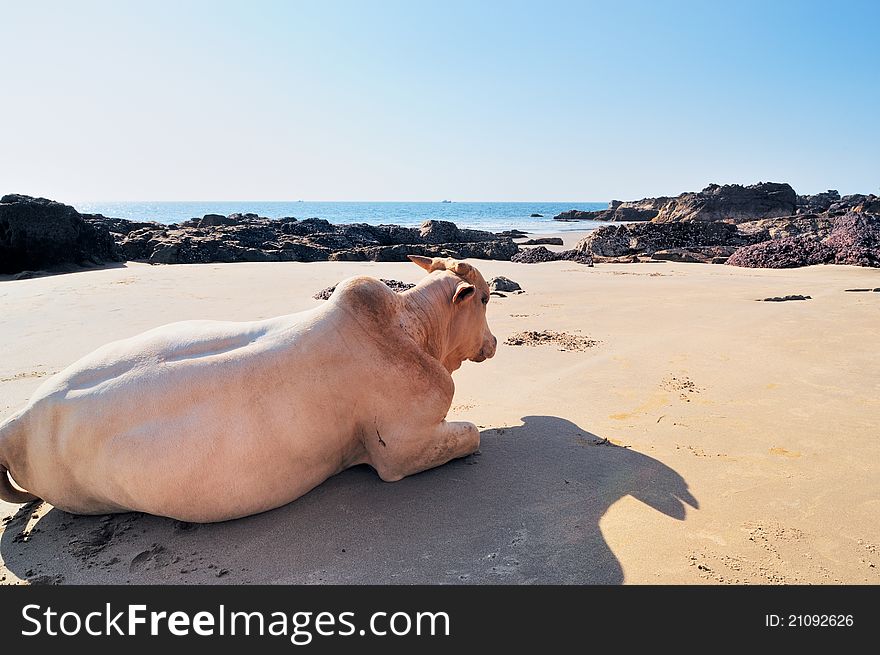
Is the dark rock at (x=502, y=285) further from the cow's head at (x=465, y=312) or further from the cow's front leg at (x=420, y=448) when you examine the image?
the cow's front leg at (x=420, y=448)

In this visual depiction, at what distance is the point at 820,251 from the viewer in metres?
15.1

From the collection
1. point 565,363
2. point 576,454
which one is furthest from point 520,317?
point 576,454

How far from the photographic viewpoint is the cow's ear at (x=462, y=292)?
3974mm

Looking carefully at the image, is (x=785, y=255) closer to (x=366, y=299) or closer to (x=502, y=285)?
(x=502, y=285)

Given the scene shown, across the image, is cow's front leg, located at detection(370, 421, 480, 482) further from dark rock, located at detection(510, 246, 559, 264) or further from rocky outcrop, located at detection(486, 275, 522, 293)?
dark rock, located at detection(510, 246, 559, 264)

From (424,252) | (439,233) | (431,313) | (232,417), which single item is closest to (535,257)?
(424,252)

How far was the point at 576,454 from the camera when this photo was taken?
372 centimetres

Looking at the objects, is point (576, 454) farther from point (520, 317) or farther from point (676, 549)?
point (520, 317)

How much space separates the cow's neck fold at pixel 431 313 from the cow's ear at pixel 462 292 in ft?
0.19

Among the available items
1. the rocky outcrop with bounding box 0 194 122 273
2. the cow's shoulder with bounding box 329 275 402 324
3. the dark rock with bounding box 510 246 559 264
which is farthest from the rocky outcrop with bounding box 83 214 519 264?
the cow's shoulder with bounding box 329 275 402 324

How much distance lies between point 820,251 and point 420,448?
15.6m

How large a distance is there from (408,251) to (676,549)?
16.7 meters

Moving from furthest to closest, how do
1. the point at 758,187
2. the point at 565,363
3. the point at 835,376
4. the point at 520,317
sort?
the point at 758,187 → the point at 520,317 → the point at 565,363 → the point at 835,376

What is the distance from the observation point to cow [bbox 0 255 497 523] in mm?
2789
